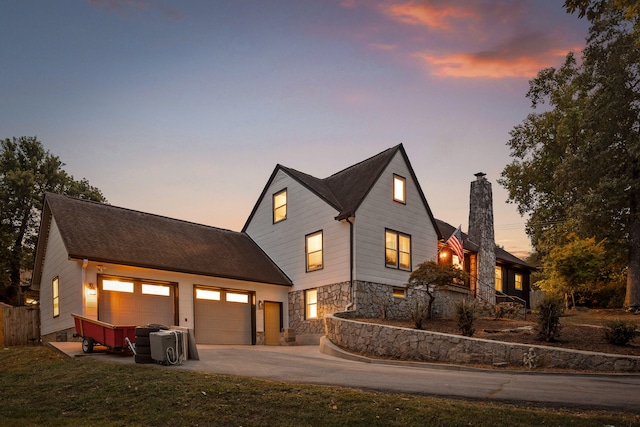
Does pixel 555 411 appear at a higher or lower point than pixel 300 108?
lower

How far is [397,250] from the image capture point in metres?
24.1

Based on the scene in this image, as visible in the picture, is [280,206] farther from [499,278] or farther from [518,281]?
[518,281]

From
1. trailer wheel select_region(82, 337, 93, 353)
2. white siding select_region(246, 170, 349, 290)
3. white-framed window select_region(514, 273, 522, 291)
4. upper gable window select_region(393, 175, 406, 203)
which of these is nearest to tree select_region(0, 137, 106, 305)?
white siding select_region(246, 170, 349, 290)

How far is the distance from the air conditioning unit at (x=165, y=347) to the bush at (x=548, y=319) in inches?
401

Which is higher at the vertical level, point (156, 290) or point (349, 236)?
point (349, 236)

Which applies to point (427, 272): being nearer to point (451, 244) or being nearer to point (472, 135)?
point (451, 244)

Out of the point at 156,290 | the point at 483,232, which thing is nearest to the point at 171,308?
the point at 156,290

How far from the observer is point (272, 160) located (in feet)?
90.0

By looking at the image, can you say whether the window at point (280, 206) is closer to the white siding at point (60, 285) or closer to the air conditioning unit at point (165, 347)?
the white siding at point (60, 285)

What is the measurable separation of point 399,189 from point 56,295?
15447mm

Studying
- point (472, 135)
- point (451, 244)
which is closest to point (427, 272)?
point (451, 244)

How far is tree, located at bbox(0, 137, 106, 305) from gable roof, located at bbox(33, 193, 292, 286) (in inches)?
364

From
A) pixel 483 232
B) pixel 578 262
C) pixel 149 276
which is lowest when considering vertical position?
pixel 149 276

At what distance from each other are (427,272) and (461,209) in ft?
50.6
